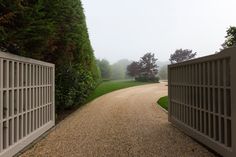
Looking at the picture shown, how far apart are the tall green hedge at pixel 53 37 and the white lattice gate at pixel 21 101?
1.64 ft

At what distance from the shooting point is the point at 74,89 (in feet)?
49.2

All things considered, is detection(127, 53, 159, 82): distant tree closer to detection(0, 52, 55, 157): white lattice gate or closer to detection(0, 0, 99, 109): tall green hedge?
detection(0, 0, 99, 109): tall green hedge

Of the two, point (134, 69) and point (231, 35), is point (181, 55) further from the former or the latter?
point (231, 35)

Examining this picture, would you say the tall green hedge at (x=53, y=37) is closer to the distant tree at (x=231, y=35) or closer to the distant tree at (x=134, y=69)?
the distant tree at (x=231, y=35)

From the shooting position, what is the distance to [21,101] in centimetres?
726

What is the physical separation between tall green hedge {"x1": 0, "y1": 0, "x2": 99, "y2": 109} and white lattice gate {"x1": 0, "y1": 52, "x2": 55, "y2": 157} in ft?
1.64

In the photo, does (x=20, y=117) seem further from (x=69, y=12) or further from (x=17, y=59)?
(x=69, y=12)

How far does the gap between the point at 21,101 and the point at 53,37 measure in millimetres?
3634

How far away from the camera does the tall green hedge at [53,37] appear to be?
24.3 feet

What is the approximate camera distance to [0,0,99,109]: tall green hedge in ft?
24.3

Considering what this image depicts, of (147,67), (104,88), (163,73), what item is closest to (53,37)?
(104,88)

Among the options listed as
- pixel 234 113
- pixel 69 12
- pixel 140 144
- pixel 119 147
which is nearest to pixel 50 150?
pixel 119 147

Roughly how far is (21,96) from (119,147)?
2.42 metres

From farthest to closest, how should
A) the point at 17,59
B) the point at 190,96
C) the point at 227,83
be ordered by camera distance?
the point at 190,96, the point at 17,59, the point at 227,83
